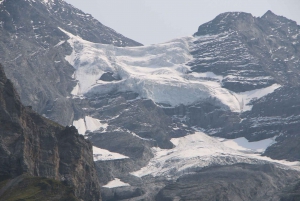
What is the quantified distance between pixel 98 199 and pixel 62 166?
473 inches

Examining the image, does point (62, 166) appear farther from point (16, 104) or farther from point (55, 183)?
point (55, 183)

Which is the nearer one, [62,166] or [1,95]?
[1,95]

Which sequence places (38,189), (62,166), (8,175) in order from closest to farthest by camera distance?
(38,189), (8,175), (62,166)

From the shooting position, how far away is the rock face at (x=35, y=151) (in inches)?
6471

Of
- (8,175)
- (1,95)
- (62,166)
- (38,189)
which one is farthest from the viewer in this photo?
(62,166)

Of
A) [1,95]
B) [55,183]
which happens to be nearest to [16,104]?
[1,95]

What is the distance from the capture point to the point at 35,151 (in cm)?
17875

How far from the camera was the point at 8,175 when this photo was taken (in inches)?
6324

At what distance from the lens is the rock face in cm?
16438

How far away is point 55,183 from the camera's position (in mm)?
153500

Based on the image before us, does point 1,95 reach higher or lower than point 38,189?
higher

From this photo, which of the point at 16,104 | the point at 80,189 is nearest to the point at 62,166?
the point at 80,189

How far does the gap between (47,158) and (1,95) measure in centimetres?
1592

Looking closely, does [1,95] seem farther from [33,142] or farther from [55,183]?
[55,183]
